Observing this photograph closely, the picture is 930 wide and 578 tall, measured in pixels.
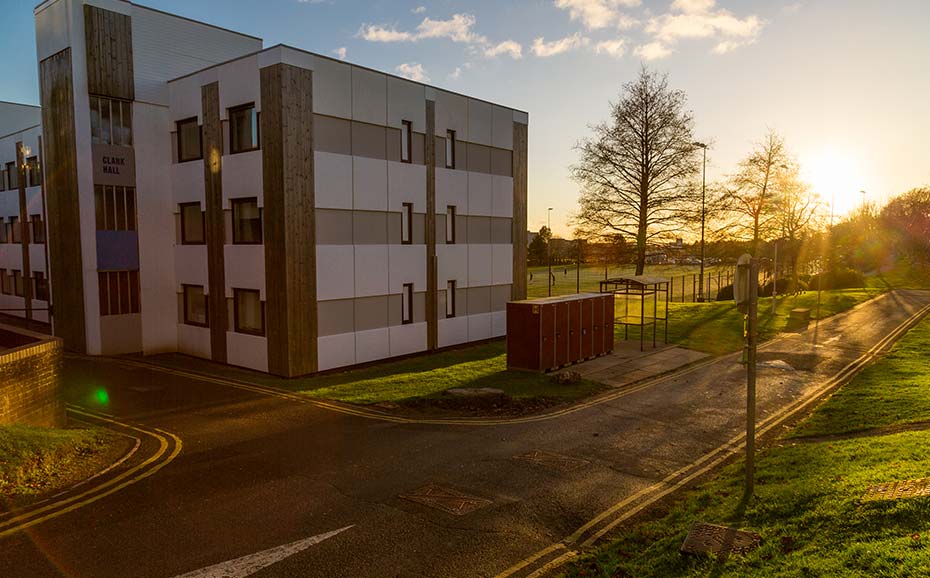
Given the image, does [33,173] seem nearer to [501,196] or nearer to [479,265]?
[479,265]

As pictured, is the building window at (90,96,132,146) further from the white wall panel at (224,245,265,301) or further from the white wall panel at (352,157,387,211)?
the white wall panel at (352,157,387,211)

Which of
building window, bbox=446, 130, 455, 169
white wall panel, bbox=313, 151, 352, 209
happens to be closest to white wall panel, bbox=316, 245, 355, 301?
white wall panel, bbox=313, 151, 352, 209

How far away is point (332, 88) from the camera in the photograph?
941 inches

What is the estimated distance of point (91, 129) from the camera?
26578 mm

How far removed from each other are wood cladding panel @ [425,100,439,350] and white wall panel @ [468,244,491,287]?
281cm

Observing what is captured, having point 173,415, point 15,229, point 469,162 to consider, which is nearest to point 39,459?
point 173,415

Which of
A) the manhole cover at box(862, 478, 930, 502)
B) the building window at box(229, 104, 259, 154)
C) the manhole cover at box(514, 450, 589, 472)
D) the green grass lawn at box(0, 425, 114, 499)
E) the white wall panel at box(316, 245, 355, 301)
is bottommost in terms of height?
the manhole cover at box(514, 450, 589, 472)

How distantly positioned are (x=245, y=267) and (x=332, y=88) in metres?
8.00

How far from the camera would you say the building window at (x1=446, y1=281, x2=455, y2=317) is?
29.9m

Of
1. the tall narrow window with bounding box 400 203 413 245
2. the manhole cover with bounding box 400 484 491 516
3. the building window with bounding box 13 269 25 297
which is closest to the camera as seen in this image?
the manhole cover with bounding box 400 484 491 516

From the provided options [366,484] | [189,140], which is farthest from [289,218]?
[366,484]

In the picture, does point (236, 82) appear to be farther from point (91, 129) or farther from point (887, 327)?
point (887, 327)

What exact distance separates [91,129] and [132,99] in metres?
2.21

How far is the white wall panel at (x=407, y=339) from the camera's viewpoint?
26.9 meters
